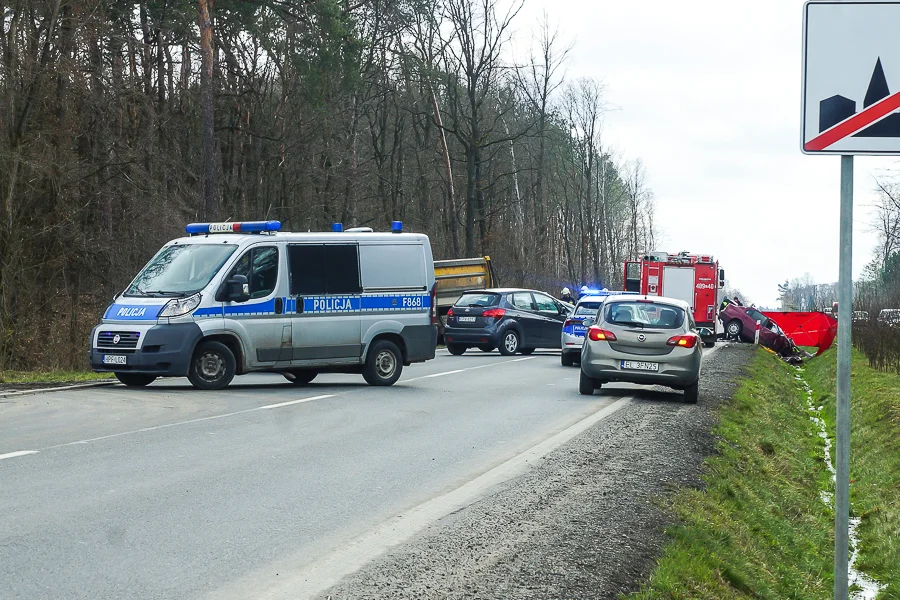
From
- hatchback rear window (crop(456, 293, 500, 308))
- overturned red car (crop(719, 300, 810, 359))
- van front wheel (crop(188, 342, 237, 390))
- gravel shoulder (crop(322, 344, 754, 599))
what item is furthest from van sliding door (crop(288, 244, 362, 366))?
overturned red car (crop(719, 300, 810, 359))

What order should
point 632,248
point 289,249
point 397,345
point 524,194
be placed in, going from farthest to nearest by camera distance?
point 632,248 < point 524,194 < point 397,345 < point 289,249

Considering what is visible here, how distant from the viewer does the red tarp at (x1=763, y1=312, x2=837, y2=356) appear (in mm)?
41031

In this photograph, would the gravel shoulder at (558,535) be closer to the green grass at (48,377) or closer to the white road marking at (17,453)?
the white road marking at (17,453)

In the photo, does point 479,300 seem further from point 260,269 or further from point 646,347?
point 260,269

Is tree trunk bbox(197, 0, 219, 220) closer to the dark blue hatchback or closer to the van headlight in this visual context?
the dark blue hatchback

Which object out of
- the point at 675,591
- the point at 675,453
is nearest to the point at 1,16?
the point at 675,453

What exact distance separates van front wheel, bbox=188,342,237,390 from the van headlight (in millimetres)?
621

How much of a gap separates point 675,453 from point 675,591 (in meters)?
5.52

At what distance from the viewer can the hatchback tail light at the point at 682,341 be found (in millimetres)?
17641

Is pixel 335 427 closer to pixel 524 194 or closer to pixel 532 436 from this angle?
pixel 532 436

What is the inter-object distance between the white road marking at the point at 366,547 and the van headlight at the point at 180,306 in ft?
23.1

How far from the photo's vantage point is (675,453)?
11.9 meters

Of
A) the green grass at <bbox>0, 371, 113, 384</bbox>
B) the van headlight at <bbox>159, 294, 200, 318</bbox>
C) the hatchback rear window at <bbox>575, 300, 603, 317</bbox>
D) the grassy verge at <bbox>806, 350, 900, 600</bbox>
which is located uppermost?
the van headlight at <bbox>159, 294, 200, 318</bbox>

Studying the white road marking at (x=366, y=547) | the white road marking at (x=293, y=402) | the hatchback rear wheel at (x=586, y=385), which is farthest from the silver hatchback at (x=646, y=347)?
the white road marking at (x=366, y=547)
